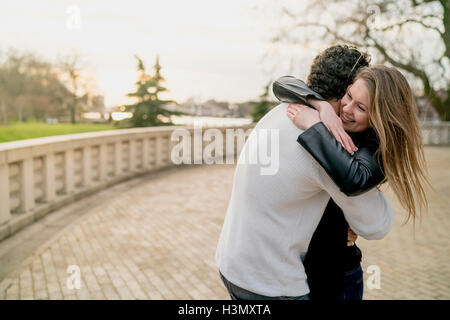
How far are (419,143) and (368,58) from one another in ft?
1.48

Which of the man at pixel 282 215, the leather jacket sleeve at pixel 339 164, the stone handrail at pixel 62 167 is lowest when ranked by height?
the stone handrail at pixel 62 167

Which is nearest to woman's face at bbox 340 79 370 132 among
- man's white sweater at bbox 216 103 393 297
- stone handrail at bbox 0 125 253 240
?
man's white sweater at bbox 216 103 393 297

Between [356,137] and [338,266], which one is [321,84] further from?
[338,266]

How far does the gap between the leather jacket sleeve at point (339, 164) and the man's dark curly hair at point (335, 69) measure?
1.11ft

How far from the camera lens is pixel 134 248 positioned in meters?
5.59

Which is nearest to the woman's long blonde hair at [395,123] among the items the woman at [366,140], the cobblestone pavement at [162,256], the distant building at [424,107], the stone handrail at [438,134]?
the woman at [366,140]

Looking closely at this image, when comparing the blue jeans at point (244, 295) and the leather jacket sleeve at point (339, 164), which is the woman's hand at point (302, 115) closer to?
the leather jacket sleeve at point (339, 164)

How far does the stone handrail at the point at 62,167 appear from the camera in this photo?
5957 mm

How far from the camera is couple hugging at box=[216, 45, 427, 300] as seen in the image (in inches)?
58.7

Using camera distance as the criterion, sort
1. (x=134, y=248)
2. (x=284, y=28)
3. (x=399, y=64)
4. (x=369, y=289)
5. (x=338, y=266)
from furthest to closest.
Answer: (x=284, y=28) < (x=399, y=64) < (x=134, y=248) < (x=369, y=289) < (x=338, y=266)

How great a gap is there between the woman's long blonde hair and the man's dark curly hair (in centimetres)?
15

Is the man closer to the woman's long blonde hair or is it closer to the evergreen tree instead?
the woman's long blonde hair

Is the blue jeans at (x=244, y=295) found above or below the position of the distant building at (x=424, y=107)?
below
